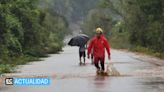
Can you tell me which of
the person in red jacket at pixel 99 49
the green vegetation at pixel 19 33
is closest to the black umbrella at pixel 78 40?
the green vegetation at pixel 19 33

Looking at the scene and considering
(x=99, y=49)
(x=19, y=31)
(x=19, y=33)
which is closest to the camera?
(x=99, y=49)

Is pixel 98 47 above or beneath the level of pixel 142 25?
beneath

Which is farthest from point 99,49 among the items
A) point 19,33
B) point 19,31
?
point 19,33

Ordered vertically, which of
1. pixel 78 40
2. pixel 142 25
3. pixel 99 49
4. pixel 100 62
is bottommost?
pixel 100 62

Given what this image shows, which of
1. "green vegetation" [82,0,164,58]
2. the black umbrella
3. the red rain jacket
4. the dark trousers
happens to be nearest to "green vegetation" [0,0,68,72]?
the black umbrella

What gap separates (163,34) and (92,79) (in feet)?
67.8

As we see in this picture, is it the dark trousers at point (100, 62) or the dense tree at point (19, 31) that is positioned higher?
the dense tree at point (19, 31)

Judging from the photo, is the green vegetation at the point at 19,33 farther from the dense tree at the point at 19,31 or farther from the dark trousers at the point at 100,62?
the dark trousers at the point at 100,62

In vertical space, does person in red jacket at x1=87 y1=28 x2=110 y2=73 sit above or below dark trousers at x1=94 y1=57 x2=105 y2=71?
above

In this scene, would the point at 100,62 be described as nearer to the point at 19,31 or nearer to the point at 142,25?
the point at 19,31

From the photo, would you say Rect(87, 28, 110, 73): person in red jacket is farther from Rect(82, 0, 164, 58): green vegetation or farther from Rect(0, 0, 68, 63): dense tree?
Rect(82, 0, 164, 58): green vegetation

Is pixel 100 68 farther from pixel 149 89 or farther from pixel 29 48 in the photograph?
pixel 29 48

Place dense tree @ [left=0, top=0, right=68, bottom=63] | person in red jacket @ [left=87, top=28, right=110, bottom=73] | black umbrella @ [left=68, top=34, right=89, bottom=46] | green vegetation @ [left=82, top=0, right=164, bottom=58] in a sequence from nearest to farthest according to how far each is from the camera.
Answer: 1. person in red jacket @ [left=87, top=28, right=110, bottom=73]
2. black umbrella @ [left=68, top=34, right=89, bottom=46]
3. dense tree @ [left=0, top=0, right=68, bottom=63]
4. green vegetation @ [left=82, top=0, right=164, bottom=58]

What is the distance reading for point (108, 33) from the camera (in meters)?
120
